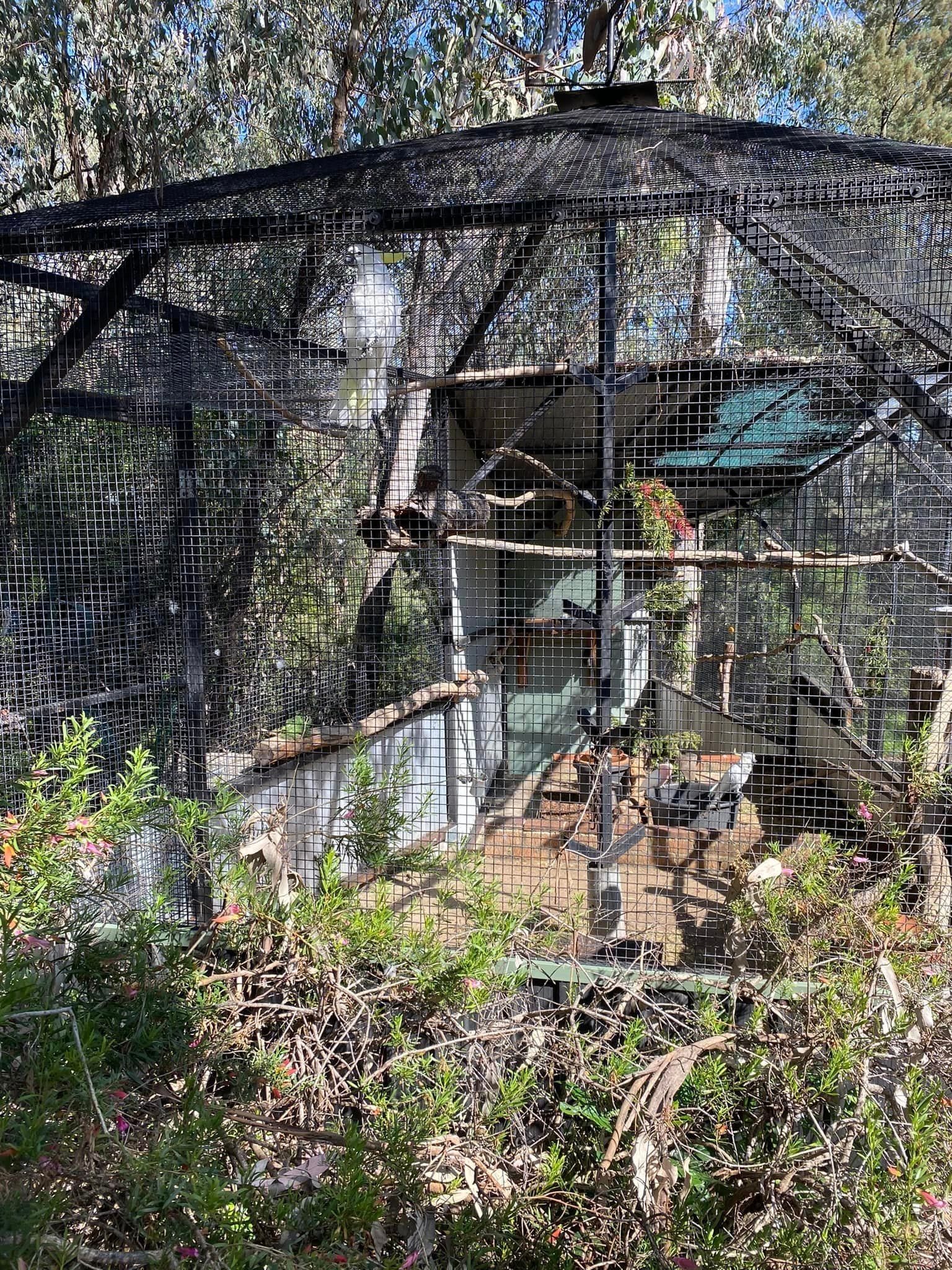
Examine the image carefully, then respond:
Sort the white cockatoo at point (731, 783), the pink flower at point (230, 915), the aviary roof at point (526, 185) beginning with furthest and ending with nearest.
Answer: the white cockatoo at point (731, 783) → the aviary roof at point (526, 185) → the pink flower at point (230, 915)

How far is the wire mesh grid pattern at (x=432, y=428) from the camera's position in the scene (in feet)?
5.90

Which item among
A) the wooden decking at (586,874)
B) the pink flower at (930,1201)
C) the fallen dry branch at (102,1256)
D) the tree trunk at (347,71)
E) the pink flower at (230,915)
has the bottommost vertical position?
the wooden decking at (586,874)

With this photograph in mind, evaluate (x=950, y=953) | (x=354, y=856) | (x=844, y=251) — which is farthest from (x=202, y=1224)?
(x=844, y=251)

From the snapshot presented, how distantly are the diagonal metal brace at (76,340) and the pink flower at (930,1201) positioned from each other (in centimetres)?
223

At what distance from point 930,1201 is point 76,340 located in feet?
7.56

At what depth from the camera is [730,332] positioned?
2.23m

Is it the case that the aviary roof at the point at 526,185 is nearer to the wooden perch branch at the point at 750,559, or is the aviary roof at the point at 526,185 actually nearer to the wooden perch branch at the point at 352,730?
the wooden perch branch at the point at 750,559

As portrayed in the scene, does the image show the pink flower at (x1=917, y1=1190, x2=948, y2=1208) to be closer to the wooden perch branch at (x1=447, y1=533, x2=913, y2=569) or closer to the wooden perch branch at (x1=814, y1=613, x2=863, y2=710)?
the wooden perch branch at (x1=447, y1=533, x2=913, y2=569)

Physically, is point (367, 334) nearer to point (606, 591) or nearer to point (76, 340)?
point (76, 340)

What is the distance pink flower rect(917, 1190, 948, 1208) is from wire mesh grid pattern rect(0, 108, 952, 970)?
A: 63cm

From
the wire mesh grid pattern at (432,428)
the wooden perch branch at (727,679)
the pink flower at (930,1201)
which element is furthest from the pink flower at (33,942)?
the wooden perch branch at (727,679)

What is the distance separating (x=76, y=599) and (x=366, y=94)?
16.5 ft

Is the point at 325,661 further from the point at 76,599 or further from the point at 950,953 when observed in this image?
the point at 950,953

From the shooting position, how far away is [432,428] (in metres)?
3.33
